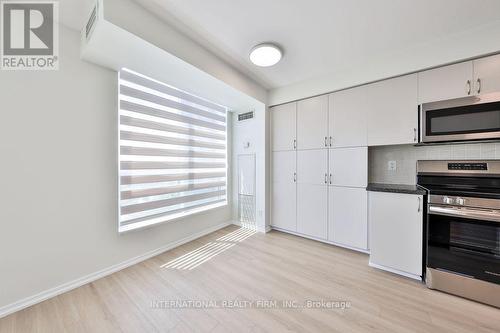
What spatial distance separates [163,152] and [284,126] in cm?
203

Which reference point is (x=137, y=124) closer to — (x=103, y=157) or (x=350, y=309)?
(x=103, y=157)

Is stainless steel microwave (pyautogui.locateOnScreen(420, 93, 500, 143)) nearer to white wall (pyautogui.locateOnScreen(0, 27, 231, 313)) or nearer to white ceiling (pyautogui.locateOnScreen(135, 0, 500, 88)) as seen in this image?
white ceiling (pyautogui.locateOnScreen(135, 0, 500, 88))

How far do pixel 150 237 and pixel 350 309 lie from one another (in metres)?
2.39

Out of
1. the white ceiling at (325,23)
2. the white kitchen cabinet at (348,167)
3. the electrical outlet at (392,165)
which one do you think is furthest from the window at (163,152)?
the electrical outlet at (392,165)

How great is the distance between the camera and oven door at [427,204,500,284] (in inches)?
65.5

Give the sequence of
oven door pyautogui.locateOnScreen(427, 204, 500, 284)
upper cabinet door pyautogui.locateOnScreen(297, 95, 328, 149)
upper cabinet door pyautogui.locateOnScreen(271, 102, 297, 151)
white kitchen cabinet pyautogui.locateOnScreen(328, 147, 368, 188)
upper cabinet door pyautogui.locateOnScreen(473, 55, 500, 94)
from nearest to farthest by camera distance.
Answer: oven door pyautogui.locateOnScreen(427, 204, 500, 284) < upper cabinet door pyautogui.locateOnScreen(473, 55, 500, 94) < white kitchen cabinet pyautogui.locateOnScreen(328, 147, 368, 188) < upper cabinet door pyautogui.locateOnScreen(297, 95, 328, 149) < upper cabinet door pyautogui.locateOnScreen(271, 102, 297, 151)

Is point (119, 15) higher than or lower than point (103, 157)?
higher

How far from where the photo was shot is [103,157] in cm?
210

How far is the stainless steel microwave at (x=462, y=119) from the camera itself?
183 centimetres

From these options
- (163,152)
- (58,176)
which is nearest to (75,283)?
(58,176)

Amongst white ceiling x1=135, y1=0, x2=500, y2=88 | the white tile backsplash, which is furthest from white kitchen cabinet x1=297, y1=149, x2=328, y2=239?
white ceiling x1=135, y1=0, x2=500, y2=88

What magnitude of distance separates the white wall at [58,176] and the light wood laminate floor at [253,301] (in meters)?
0.29

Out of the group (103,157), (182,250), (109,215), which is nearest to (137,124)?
(103,157)

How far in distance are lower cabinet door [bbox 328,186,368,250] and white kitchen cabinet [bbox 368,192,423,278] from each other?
0.99ft
